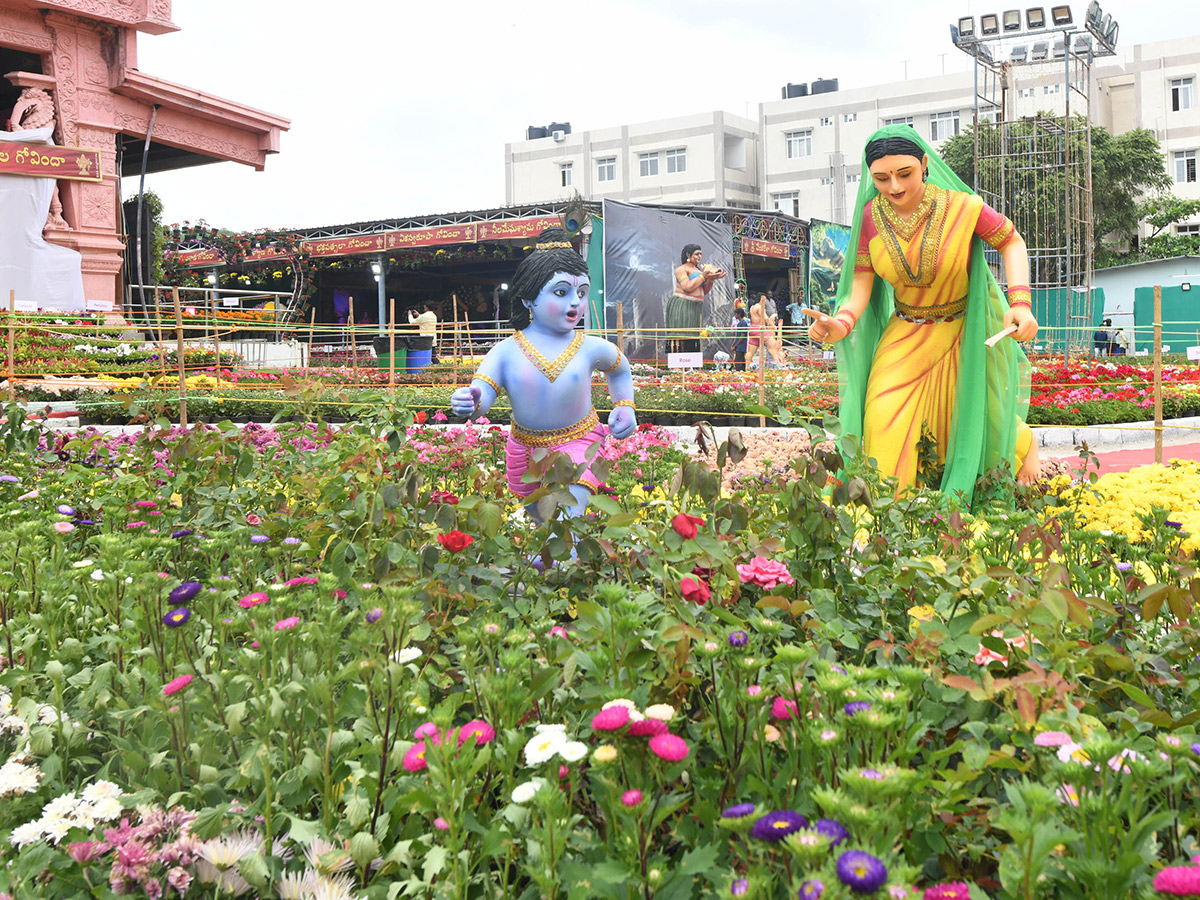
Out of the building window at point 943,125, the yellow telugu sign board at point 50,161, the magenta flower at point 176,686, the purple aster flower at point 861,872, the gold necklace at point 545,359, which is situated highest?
the building window at point 943,125

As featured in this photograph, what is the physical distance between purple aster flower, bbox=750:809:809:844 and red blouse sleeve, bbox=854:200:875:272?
394 cm

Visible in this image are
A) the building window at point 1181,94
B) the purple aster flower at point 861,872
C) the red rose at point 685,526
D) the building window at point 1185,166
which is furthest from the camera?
the building window at point 1185,166

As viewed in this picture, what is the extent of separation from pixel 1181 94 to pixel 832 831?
138ft

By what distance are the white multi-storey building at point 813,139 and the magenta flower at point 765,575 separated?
127 feet

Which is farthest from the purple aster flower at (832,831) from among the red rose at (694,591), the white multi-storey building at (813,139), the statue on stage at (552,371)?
the white multi-storey building at (813,139)

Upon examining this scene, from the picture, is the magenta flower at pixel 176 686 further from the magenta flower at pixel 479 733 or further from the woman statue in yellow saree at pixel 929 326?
the woman statue in yellow saree at pixel 929 326

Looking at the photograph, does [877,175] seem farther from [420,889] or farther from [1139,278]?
[1139,278]

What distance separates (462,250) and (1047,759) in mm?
27076

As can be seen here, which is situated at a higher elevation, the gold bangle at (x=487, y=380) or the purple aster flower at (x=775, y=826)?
the gold bangle at (x=487, y=380)

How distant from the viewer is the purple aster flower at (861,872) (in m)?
0.81

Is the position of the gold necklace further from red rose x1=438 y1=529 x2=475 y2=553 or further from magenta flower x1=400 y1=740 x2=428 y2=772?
magenta flower x1=400 y1=740 x2=428 y2=772

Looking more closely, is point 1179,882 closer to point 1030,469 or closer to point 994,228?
point 994,228

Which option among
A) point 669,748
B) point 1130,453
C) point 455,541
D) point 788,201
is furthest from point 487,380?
point 788,201

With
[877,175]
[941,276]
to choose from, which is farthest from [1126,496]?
[877,175]
